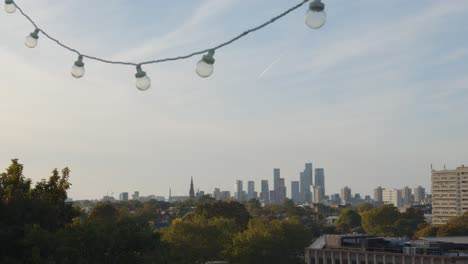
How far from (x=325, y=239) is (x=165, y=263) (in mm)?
50318

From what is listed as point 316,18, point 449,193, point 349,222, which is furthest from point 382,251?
point 449,193

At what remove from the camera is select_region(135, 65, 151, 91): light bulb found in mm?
6520

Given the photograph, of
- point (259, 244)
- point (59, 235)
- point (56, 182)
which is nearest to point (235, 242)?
point (259, 244)

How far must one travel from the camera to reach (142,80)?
6.52 m

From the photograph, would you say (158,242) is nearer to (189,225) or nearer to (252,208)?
(189,225)

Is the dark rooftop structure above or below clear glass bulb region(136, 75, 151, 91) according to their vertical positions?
below

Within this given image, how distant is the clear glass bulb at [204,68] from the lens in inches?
233

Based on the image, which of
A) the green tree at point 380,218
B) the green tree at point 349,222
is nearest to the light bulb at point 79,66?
the green tree at point 380,218

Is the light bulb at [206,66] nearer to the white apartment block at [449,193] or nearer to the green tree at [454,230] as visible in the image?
the green tree at [454,230]

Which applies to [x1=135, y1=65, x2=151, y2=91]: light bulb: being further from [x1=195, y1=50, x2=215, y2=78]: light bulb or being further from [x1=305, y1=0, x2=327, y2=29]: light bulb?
[x1=305, y1=0, x2=327, y2=29]: light bulb

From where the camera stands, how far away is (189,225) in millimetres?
65562

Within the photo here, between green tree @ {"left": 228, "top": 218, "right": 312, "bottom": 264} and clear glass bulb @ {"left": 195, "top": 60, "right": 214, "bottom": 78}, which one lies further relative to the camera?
green tree @ {"left": 228, "top": 218, "right": 312, "bottom": 264}

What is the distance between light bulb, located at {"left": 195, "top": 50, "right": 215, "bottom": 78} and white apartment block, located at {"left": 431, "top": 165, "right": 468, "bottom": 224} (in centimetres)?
17143

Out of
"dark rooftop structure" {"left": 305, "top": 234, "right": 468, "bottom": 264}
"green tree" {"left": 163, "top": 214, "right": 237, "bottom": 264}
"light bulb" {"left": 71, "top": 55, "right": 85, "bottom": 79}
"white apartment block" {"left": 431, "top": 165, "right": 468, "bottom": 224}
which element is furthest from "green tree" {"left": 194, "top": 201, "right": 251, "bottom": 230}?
"white apartment block" {"left": 431, "top": 165, "right": 468, "bottom": 224}
